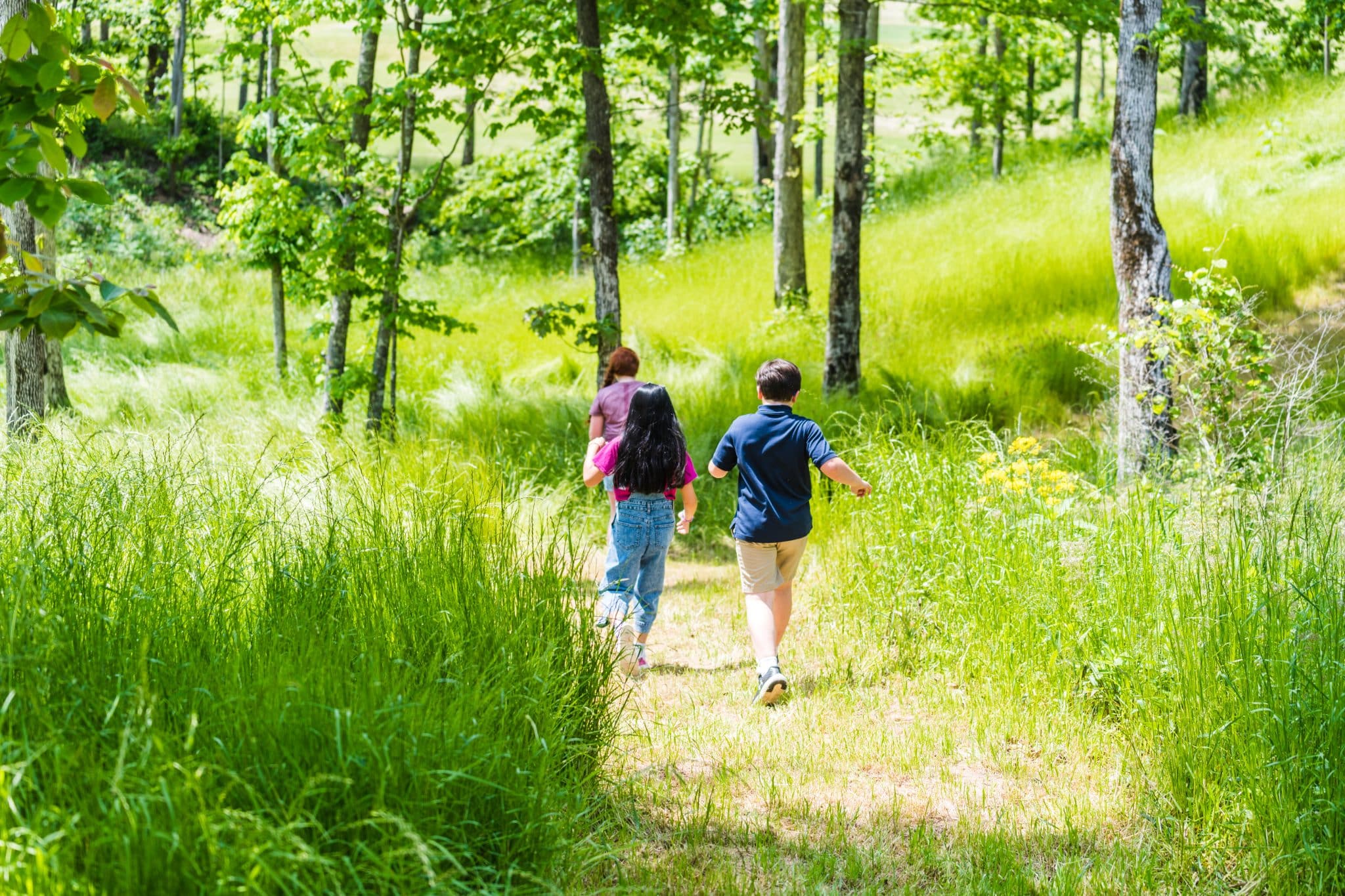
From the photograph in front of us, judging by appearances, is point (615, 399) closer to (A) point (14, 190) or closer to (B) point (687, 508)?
(B) point (687, 508)

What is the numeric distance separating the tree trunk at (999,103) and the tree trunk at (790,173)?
9.12 m

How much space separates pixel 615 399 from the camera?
23.4 ft

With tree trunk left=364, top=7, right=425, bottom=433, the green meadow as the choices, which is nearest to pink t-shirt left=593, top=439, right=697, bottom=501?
the green meadow

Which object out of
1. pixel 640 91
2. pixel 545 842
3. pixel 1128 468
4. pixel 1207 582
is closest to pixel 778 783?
pixel 545 842

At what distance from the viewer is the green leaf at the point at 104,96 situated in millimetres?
3262

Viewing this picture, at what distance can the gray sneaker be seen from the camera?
5.57m

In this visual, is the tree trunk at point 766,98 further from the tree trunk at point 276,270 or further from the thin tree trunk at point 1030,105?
the thin tree trunk at point 1030,105

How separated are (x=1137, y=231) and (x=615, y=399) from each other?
158 inches

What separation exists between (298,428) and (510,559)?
6.15 m

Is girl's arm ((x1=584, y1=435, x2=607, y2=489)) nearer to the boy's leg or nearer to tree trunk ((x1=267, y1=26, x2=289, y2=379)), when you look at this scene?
the boy's leg

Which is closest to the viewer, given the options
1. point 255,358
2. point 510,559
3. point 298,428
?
point 510,559

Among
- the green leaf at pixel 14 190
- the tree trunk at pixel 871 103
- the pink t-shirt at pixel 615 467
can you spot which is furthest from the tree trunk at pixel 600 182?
the tree trunk at pixel 871 103

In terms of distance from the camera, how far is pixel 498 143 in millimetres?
54906

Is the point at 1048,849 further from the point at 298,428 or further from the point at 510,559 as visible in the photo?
the point at 298,428
